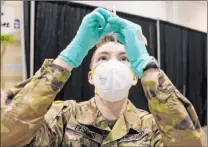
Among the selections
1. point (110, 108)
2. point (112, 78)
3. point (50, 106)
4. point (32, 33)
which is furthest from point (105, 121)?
point (32, 33)

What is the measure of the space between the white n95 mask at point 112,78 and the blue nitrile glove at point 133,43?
93 mm

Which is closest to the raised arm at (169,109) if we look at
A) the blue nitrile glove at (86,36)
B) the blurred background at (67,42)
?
the blue nitrile glove at (86,36)

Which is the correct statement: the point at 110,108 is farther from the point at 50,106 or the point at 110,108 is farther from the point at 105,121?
the point at 50,106

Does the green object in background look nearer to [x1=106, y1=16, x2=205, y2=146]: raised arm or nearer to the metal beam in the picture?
the metal beam

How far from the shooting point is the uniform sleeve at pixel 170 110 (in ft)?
2.17

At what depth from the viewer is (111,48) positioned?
0.93 metres

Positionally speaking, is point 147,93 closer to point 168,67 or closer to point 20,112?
point 20,112

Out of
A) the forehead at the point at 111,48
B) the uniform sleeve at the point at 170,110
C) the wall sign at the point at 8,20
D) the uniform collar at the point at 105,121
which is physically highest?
the wall sign at the point at 8,20

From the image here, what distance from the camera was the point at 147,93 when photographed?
675 mm

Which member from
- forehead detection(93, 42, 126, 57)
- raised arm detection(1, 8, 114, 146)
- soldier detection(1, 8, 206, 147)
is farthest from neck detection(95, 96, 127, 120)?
raised arm detection(1, 8, 114, 146)

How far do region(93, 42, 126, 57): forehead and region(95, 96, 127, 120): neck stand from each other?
0.15m

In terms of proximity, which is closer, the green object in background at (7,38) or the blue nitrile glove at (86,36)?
the blue nitrile glove at (86,36)

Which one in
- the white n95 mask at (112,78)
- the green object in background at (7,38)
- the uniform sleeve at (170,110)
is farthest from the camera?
the green object in background at (7,38)

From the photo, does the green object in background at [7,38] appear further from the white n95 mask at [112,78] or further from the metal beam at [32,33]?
the white n95 mask at [112,78]
